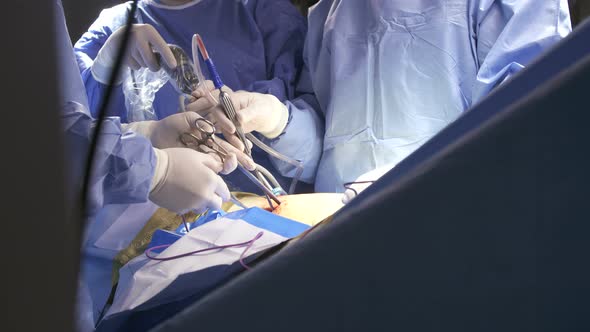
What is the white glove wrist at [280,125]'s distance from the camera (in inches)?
64.8

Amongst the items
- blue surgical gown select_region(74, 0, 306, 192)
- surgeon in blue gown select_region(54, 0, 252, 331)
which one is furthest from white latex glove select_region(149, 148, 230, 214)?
blue surgical gown select_region(74, 0, 306, 192)

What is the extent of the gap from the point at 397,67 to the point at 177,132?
0.68 meters

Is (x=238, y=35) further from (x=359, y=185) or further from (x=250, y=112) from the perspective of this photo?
(x=359, y=185)

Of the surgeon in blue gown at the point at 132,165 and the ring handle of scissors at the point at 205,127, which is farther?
the ring handle of scissors at the point at 205,127

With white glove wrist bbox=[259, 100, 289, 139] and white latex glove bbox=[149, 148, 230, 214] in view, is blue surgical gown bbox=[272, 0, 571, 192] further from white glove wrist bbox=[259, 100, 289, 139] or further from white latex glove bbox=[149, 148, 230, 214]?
white latex glove bbox=[149, 148, 230, 214]

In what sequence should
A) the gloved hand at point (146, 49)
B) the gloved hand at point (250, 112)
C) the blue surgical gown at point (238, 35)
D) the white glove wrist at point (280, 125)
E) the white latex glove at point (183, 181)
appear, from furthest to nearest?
the blue surgical gown at point (238, 35) < the white glove wrist at point (280, 125) < the gloved hand at point (250, 112) < the gloved hand at point (146, 49) < the white latex glove at point (183, 181)

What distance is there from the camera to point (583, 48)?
545 mm

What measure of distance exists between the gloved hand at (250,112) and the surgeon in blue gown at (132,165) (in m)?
0.07

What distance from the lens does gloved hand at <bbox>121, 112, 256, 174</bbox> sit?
4.25 ft

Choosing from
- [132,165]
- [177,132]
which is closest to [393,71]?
[177,132]

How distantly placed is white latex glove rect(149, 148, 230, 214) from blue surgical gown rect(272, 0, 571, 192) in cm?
56

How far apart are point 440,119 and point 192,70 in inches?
27.7

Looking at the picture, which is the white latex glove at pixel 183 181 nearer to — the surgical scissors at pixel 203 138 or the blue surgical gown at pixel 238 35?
the surgical scissors at pixel 203 138

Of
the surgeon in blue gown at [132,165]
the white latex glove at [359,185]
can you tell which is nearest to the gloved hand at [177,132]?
the surgeon in blue gown at [132,165]
